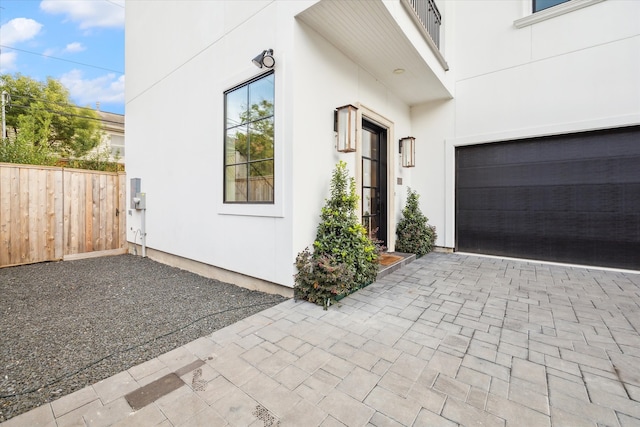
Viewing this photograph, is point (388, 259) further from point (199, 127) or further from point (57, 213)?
point (57, 213)

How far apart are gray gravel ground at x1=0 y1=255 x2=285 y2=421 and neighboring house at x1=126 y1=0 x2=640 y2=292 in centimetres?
61

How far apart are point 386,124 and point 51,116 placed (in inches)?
547

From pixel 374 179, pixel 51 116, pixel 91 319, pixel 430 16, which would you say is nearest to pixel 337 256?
pixel 374 179

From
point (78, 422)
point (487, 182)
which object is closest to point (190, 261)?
point (78, 422)

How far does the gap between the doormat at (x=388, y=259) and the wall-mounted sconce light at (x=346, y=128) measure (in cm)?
189

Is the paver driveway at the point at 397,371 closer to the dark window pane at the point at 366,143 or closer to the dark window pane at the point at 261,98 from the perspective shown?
the dark window pane at the point at 261,98

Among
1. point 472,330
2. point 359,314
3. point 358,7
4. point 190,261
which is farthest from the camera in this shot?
point 190,261

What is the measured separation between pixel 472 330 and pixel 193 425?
7.36 feet

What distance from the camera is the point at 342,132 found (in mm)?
3703

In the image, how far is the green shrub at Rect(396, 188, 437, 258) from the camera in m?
5.31

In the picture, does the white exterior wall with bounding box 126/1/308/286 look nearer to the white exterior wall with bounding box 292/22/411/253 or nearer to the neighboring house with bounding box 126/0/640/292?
the neighboring house with bounding box 126/0/640/292

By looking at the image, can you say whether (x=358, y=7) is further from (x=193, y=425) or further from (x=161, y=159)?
(x=161, y=159)

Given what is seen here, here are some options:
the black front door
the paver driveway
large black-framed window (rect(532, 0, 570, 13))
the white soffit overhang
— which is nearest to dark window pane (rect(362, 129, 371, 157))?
the black front door

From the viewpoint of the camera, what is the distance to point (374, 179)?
513 centimetres
